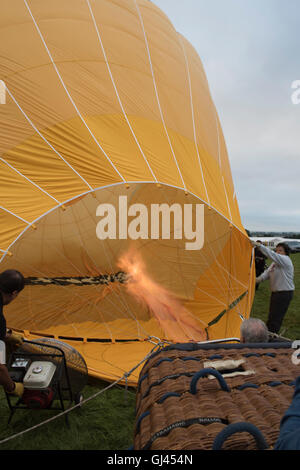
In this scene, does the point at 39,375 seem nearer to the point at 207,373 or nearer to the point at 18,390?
the point at 18,390

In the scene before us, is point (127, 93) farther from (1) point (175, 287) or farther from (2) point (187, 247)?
(1) point (175, 287)

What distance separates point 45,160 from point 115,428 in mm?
1990

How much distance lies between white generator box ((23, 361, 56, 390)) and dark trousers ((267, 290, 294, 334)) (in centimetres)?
240

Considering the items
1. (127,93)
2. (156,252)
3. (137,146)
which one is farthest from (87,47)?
(156,252)

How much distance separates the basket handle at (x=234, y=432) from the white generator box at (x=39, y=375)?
1.44 metres

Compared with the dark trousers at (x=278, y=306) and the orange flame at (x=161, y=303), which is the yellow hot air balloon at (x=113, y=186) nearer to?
the orange flame at (x=161, y=303)

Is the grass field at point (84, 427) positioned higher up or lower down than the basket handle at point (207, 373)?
lower down

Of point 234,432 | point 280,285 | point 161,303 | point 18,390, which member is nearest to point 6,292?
point 18,390

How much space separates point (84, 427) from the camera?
6.24ft

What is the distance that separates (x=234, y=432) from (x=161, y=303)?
3157 mm

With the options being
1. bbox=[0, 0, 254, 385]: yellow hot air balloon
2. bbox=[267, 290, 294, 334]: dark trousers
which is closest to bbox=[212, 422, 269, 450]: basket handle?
bbox=[0, 0, 254, 385]: yellow hot air balloon

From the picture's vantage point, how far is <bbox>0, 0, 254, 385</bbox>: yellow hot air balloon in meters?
2.51

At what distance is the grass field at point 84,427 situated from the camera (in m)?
1.73

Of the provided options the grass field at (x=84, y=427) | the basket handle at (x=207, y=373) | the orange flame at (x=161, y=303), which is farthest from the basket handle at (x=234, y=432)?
the orange flame at (x=161, y=303)
